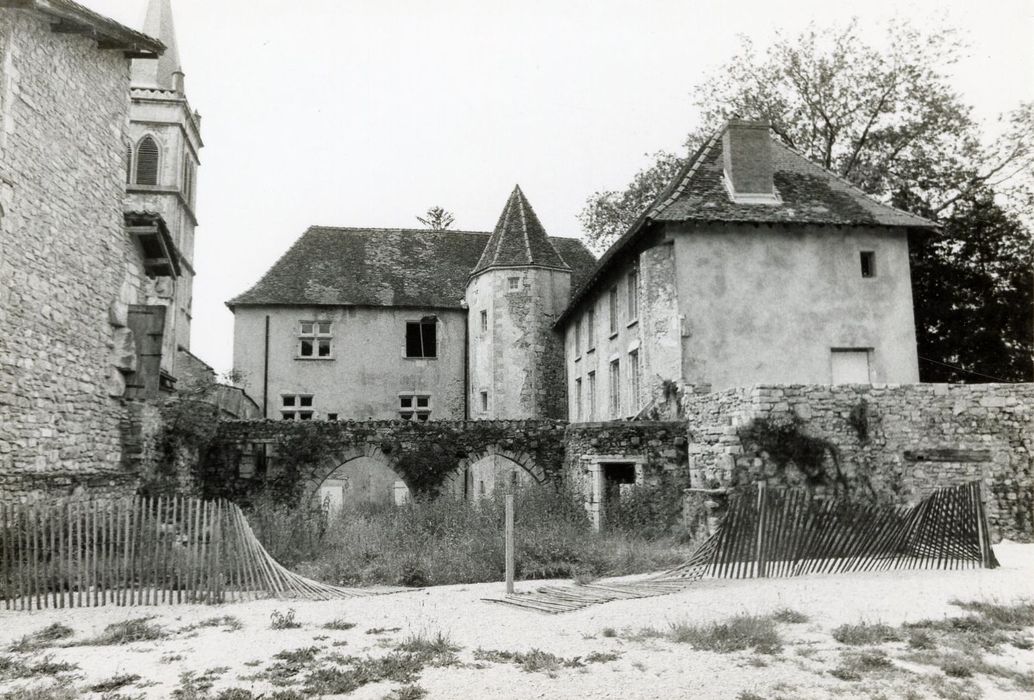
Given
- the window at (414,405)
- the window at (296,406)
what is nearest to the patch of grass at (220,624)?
the window at (296,406)

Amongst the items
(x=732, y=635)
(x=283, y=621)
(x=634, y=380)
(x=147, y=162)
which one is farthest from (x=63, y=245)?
(x=147, y=162)

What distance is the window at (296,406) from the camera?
29.5 metres

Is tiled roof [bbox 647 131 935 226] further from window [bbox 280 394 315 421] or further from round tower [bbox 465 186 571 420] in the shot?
window [bbox 280 394 315 421]

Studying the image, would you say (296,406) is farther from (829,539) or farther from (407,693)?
(407,693)

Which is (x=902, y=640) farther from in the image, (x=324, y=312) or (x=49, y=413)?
(x=324, y=312)

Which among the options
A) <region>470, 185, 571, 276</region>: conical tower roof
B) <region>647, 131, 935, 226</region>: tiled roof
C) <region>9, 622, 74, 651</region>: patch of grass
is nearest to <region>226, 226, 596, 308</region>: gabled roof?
<region>470, 185, 571, 276</region>: conical tower roof

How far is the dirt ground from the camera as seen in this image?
6242 mm

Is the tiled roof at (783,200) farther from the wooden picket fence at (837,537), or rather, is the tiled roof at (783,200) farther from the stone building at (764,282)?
the wooden picket fence at (837,537)

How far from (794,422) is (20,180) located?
42.2 feet

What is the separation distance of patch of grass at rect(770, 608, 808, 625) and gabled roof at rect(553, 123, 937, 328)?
37.6ft

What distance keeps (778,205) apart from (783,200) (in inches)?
13.0

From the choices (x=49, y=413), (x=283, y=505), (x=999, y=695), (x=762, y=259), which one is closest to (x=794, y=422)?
(x=762, y=259)

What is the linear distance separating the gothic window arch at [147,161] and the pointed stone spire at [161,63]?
273cm

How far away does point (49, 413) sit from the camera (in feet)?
40.4
